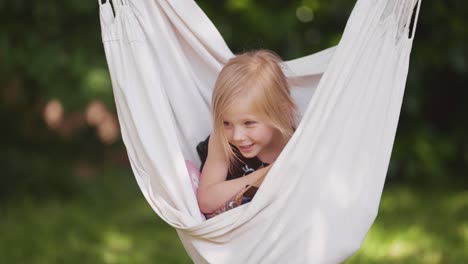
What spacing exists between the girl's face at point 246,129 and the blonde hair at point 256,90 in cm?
1

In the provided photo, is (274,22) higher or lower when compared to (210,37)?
lower

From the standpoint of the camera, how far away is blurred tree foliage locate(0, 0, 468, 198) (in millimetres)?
3746

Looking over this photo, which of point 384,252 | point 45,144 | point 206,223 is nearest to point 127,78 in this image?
point 206,223

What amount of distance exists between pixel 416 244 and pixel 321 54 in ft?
5.21

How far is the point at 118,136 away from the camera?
4789mm

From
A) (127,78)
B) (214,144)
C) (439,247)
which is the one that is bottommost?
(439,247)

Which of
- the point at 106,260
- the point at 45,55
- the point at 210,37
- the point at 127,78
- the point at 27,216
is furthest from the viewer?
the point at 27,216

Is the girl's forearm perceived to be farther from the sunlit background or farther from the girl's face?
the sunlit background

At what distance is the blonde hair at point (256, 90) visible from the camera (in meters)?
1.83

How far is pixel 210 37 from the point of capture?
208 cm

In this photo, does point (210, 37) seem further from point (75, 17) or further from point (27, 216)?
point (27, 216)

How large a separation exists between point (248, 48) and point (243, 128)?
206 cm

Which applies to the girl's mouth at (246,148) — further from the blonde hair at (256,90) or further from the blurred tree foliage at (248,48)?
the blurred tree foliage at (248,48)

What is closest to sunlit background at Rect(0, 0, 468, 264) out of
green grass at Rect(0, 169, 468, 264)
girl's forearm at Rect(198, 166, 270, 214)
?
green grass at Rect(0, 169, 468, 264)
